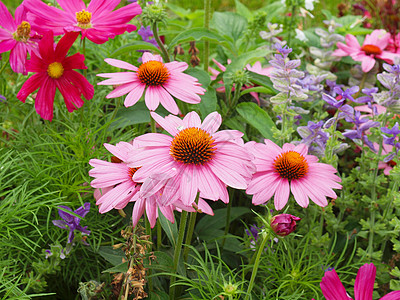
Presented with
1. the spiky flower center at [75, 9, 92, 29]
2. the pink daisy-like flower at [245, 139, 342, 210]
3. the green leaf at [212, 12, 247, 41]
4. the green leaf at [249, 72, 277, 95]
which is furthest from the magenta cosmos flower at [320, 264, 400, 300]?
the green leaf at [212, 12, 247, 41]

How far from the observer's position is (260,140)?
46.8 inches

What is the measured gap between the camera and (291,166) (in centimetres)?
78

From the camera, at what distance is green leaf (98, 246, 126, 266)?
2.74 ft

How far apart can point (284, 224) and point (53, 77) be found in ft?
1.86

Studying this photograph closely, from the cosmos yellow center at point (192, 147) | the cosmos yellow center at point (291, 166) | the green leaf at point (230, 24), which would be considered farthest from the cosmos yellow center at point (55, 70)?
the green leaf at point (230, 24)

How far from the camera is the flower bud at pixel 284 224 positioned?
590 mm

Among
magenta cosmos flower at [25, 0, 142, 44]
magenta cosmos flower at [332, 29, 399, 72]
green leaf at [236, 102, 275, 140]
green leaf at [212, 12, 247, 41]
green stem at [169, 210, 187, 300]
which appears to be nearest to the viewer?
green stem at [169, 210, 187, 300]

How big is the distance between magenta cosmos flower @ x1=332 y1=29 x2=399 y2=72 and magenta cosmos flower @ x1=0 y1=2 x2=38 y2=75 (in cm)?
92

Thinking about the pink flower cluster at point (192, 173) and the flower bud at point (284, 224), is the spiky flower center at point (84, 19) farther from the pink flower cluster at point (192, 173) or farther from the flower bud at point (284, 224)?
the flower bud at point (284, 224)

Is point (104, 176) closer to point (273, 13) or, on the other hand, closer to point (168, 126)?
point (168, 126)

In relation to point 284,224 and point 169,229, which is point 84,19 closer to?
point 169,229

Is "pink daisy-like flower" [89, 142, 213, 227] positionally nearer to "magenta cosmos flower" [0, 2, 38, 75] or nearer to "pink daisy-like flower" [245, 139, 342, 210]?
"pink daisy-like flower" [245, 139, 342, 210]

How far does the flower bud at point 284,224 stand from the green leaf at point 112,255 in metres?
0.36

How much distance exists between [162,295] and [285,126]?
1.34 feet
